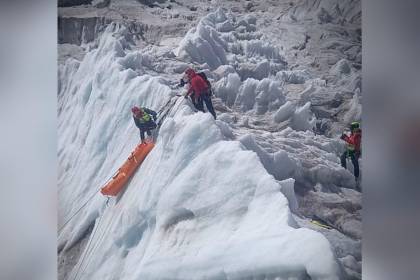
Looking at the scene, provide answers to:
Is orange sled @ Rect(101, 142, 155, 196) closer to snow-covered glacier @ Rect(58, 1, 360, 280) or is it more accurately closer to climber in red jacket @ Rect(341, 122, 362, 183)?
→ snow-covered glacier @ Rect(58, 1, 360, 280)

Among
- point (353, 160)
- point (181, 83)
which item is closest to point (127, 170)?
point (181, 83)

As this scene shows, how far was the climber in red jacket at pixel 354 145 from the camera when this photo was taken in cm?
198

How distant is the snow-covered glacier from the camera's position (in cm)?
198

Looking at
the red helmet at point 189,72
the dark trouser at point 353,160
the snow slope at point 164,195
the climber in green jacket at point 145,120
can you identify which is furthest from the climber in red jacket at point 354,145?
the climber in green jacket at point 145,120

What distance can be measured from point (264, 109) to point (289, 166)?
252mm

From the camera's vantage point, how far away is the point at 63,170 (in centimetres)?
213

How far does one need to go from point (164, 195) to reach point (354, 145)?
0.78 metres

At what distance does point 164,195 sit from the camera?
2064 mm

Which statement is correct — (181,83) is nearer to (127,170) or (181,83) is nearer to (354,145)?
(127,170)

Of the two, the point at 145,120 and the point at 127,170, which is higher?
the point at 145,120
